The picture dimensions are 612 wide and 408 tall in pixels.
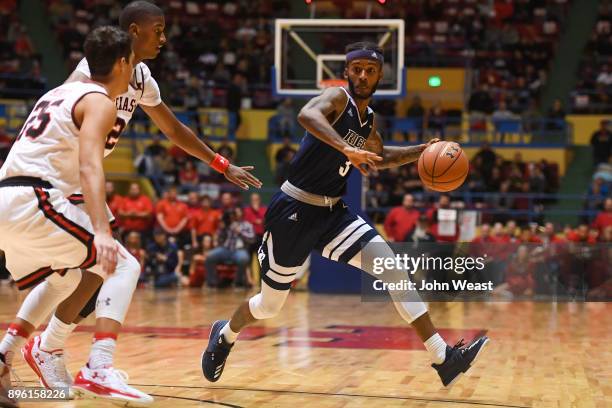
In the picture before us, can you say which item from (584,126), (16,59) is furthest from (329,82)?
(16,59)

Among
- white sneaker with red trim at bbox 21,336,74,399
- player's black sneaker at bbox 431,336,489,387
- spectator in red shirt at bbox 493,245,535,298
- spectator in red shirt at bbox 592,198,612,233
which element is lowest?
spectator in red shirt at bbox 493,245,535,298

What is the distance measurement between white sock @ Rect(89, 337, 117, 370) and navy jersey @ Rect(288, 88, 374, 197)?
2.10 m

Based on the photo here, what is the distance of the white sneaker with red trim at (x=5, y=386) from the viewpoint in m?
5.14

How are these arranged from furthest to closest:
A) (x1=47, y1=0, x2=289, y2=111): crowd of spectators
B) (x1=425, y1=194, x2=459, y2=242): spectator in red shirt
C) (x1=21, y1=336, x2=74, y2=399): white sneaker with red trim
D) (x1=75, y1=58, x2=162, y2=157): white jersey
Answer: (x1=47, y1=0, x2=289, y2=111): crowd of spectators → (x1=425, y1=194, x2=459, y2=242): spectator in red shirt → (x1=75, y1=58, x2=162, y2=157): white jersey → (x1=21, y1=336, x2=74, y2=399): white sneaker with red trim

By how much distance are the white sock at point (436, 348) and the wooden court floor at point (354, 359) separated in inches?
9.3

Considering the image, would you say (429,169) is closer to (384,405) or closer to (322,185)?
(322,185)

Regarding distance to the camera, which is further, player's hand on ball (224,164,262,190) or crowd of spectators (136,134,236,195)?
crowd of spectators (136,134,236,195)

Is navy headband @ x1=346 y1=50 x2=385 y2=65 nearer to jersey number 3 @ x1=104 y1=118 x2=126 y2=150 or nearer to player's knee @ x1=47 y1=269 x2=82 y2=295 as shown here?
jersey number 3 @ x1=104 y1=118 x2=126 y2=150

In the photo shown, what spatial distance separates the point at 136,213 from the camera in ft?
55.9

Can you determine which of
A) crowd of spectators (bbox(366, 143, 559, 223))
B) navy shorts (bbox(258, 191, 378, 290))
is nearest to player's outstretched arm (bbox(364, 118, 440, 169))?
navy shorts (bbox(258, 191, 378, 290))

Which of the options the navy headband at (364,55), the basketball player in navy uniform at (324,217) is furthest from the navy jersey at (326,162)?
the navy headband at (364,55)

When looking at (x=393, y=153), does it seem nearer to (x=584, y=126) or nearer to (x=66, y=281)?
(x=66, y=281)

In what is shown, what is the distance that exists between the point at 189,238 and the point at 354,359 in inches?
377

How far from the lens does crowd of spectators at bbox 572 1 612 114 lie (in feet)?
71.7
